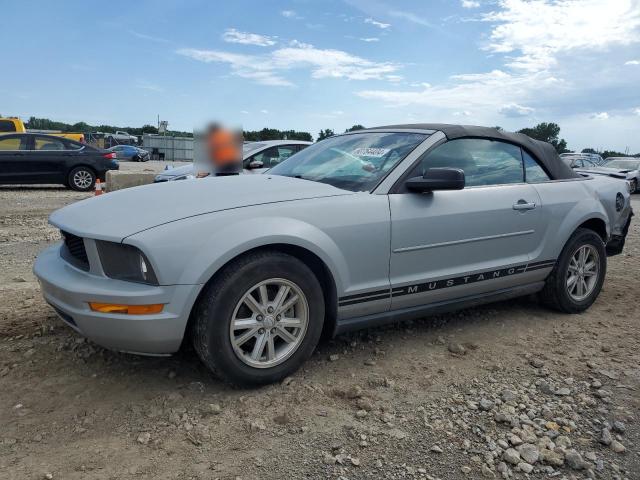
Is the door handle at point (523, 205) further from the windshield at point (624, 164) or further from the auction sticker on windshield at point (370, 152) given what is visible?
the windshield at point (624, 164)

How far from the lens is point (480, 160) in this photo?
4.02 metres

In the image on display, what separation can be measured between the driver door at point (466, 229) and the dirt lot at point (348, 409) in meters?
0.44

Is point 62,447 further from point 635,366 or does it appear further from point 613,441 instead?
point 635,366

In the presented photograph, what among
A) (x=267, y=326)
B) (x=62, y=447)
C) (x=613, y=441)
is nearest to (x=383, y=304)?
(x=267, y=326)

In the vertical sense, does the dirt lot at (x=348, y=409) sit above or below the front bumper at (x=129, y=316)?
below

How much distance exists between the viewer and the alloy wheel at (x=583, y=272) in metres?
4.47

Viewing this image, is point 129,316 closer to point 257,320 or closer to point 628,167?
point 257,320

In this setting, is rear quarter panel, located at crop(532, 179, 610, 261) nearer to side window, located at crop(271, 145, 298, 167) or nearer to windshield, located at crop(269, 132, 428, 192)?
windshield, located at crop(269, 132, 428, 192)

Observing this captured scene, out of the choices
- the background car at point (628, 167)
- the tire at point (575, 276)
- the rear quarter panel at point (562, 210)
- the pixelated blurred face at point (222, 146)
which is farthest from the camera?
the background car at point (628, 167)

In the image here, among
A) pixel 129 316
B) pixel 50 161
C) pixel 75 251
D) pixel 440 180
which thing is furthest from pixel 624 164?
pixel 129 316

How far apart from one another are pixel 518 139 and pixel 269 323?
8.94 ft

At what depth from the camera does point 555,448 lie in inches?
98.8

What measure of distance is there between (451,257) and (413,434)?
137 centimetres

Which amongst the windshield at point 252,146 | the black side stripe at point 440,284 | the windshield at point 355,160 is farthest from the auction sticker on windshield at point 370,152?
the windshield at point 252,146
